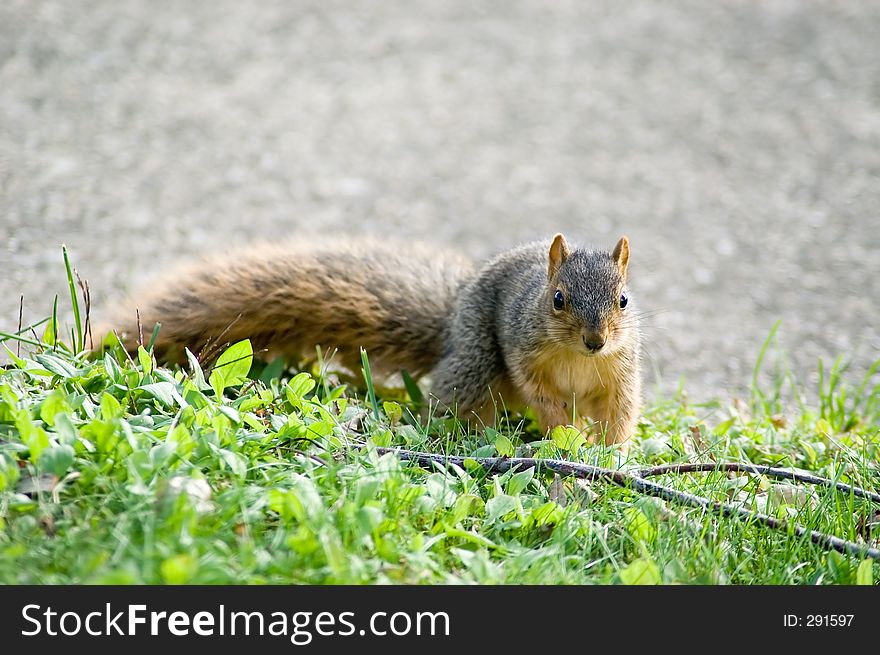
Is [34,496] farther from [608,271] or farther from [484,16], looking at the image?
[484,16]

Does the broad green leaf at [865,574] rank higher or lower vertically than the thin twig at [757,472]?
lower

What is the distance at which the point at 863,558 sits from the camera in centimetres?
228

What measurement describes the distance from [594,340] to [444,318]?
748 millimetres

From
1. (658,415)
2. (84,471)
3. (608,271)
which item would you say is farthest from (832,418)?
(84,471)

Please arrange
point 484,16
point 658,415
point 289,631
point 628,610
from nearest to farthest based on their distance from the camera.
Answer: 1. point 289,631
2. point 628,610
3. point 658,415
4. point 484,16

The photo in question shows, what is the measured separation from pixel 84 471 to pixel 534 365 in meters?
1.45

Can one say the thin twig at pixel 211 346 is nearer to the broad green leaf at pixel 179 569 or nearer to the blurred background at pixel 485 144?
the blurred background at pixel 485 144

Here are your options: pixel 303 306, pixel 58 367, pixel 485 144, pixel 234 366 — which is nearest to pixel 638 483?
pixel 234 366

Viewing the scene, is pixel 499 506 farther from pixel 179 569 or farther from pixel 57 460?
pixel 57 460

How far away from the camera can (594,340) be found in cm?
279

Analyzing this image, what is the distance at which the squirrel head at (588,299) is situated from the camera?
9.25 ft

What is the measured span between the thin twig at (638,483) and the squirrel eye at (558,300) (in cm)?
56

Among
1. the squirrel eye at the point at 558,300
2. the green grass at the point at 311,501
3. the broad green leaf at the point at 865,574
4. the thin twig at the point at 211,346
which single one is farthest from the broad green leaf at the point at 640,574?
the thin twig at the point at 211,346

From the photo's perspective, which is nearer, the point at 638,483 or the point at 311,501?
the point at 311,501
